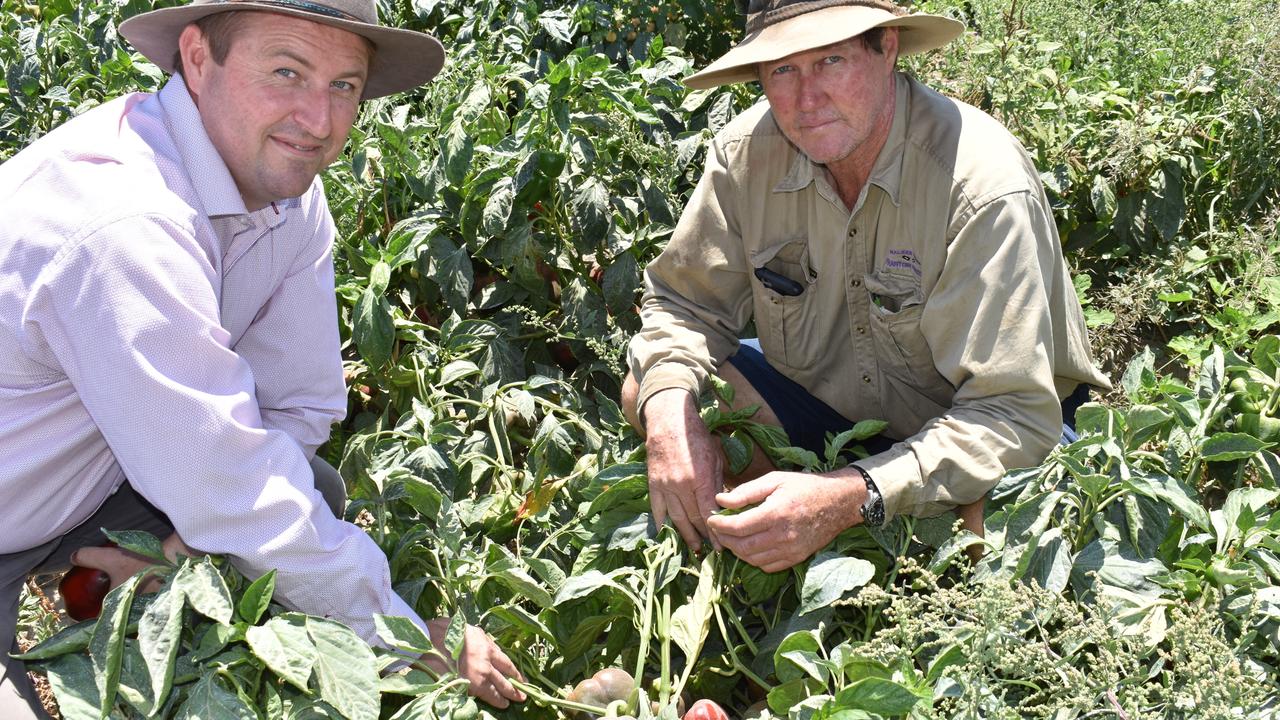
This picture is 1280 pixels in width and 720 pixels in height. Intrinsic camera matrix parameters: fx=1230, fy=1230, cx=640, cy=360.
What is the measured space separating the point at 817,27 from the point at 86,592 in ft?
5.43

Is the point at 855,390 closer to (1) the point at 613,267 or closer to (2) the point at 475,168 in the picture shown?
(1) the point at 613,267

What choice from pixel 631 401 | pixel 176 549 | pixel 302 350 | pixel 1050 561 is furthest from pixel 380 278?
pixel 1050 561

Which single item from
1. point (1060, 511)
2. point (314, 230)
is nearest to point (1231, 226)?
point (1060, 511)

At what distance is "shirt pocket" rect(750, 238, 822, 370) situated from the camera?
2.63 metres

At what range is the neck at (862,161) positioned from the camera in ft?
7.91

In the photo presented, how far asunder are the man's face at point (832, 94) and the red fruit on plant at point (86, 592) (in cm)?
151

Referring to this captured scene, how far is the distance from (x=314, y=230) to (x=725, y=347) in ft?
3.05

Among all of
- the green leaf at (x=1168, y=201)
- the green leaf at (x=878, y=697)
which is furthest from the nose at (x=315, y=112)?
the green leaf at (x=1168, y=201)

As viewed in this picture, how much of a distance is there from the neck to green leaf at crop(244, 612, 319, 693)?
4.45ft

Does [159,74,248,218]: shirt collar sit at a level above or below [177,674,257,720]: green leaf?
above

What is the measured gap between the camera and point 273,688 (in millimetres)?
1840

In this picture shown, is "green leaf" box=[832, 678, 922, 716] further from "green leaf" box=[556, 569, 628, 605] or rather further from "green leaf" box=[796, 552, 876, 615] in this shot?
"green leaf" box=[556, 569, 628, 605]

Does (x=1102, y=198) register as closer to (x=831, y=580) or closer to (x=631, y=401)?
(x=631, y=401)

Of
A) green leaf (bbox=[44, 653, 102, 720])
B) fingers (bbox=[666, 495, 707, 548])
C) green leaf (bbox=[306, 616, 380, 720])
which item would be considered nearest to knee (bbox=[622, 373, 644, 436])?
fingers (bbox=[666, 495, 707, 548])
